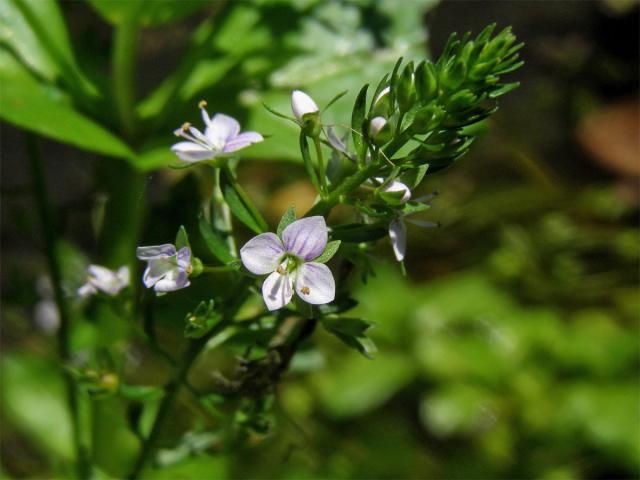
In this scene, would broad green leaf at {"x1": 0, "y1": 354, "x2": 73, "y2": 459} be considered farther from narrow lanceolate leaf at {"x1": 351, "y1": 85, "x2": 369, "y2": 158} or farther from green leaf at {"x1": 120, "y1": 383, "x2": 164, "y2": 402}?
narrow lanceolate leaf at {"x1": 351, "y1": 85, "x2": 369, "y2": 158}

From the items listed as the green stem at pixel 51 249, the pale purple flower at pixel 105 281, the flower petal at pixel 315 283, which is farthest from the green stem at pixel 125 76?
the flower petal at pixel 315 283

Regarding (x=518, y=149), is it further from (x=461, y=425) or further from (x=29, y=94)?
(x=29, y=94)

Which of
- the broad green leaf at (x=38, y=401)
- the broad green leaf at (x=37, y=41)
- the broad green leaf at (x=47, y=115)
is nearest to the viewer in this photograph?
the broad green leaf at (x=47, y=115)

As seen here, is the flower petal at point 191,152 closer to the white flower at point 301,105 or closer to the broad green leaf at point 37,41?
the white flower at point 301,105

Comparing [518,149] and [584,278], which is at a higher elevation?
[518,149]

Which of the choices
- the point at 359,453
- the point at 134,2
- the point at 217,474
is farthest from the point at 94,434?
the point at 359,453

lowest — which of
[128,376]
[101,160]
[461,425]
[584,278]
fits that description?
[584,278]

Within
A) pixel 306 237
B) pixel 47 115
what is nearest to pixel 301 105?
A: pixel 306 237
